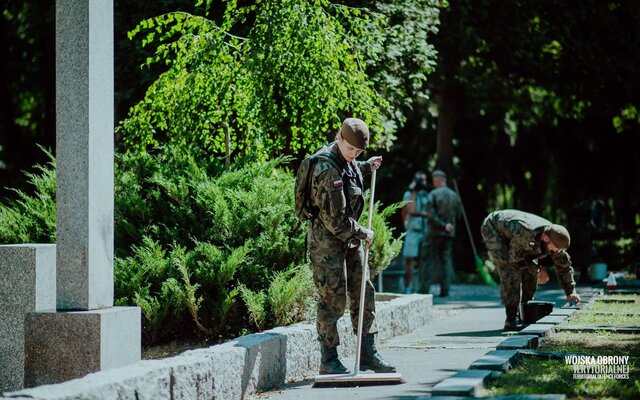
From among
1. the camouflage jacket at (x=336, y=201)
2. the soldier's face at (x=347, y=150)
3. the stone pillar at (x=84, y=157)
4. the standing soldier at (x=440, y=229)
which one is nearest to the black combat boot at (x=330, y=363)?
the camouflage jacket at (x=336, y=201)

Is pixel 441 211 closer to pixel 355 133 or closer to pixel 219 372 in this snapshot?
pixel 355 133

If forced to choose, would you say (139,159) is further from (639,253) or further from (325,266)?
(639,253)

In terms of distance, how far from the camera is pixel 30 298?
26.1 ft

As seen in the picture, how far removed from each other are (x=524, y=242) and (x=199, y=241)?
12.0 feet

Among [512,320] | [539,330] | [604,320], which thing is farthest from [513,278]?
[539,330]

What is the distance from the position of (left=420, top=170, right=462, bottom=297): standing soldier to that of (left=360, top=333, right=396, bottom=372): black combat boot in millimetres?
8957

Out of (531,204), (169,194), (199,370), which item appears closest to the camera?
(199,370)

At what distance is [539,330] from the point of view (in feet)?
30.9

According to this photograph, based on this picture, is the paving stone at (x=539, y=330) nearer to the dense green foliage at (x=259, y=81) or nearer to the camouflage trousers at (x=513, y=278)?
the camouflage trousers at (x=513, y=278)

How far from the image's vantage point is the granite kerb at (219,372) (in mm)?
5609

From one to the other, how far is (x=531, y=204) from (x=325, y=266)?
21.1 meters

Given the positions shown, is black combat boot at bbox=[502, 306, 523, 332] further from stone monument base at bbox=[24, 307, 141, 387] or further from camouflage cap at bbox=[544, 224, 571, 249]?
stone monument base at bbox=[24, 307, 141, 387]

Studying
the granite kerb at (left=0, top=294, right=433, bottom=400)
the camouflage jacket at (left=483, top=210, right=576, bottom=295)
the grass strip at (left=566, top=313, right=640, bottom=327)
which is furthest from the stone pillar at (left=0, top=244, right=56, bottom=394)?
the grass strip at (left=566, top=313, right=640, bottom=327)

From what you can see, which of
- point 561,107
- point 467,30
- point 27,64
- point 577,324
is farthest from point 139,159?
point 561,107
